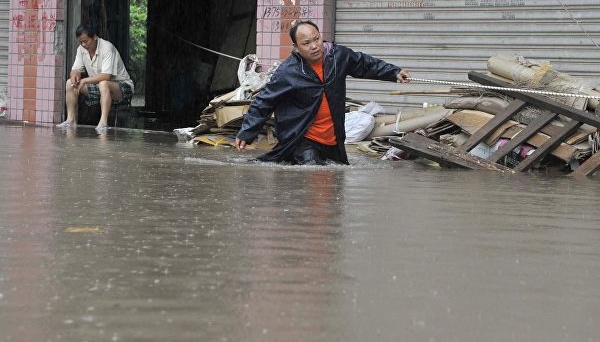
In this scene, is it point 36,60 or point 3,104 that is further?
point 3,104

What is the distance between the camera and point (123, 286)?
171 inches

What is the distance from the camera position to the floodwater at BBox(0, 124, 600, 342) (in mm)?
3822

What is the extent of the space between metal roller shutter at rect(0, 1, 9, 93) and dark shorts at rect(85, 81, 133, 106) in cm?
216

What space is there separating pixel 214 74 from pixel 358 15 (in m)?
6.03

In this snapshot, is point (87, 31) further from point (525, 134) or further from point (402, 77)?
point (525, 134)

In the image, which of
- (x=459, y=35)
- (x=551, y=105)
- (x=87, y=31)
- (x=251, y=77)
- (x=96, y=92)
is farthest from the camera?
(x=96, y=92)

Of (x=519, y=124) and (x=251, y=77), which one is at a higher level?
(x=251, y=77)

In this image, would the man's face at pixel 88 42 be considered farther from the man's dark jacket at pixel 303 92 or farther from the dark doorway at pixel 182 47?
the man's dark jacket at pixel 303 92

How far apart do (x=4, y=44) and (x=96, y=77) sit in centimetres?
275

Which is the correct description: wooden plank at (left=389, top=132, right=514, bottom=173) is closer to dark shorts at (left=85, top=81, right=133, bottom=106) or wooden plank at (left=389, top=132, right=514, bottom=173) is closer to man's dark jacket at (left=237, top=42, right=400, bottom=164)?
man's dark jacket at (left=237, top=42, right=400, bottom=164)

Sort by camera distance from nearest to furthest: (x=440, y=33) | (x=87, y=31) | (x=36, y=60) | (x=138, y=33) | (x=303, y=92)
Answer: (x=303, y=92)
(x=440, y=33)
(x=87, y=31)
(x=36, y=60)
(x=138, y=33)

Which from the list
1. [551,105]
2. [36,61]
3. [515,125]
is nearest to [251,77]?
[515,125]

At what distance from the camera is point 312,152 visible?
10.2m

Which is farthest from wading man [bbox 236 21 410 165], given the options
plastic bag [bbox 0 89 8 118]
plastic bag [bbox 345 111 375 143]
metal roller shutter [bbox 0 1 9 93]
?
metal roller shutter [bbox 0 1 9 93]
